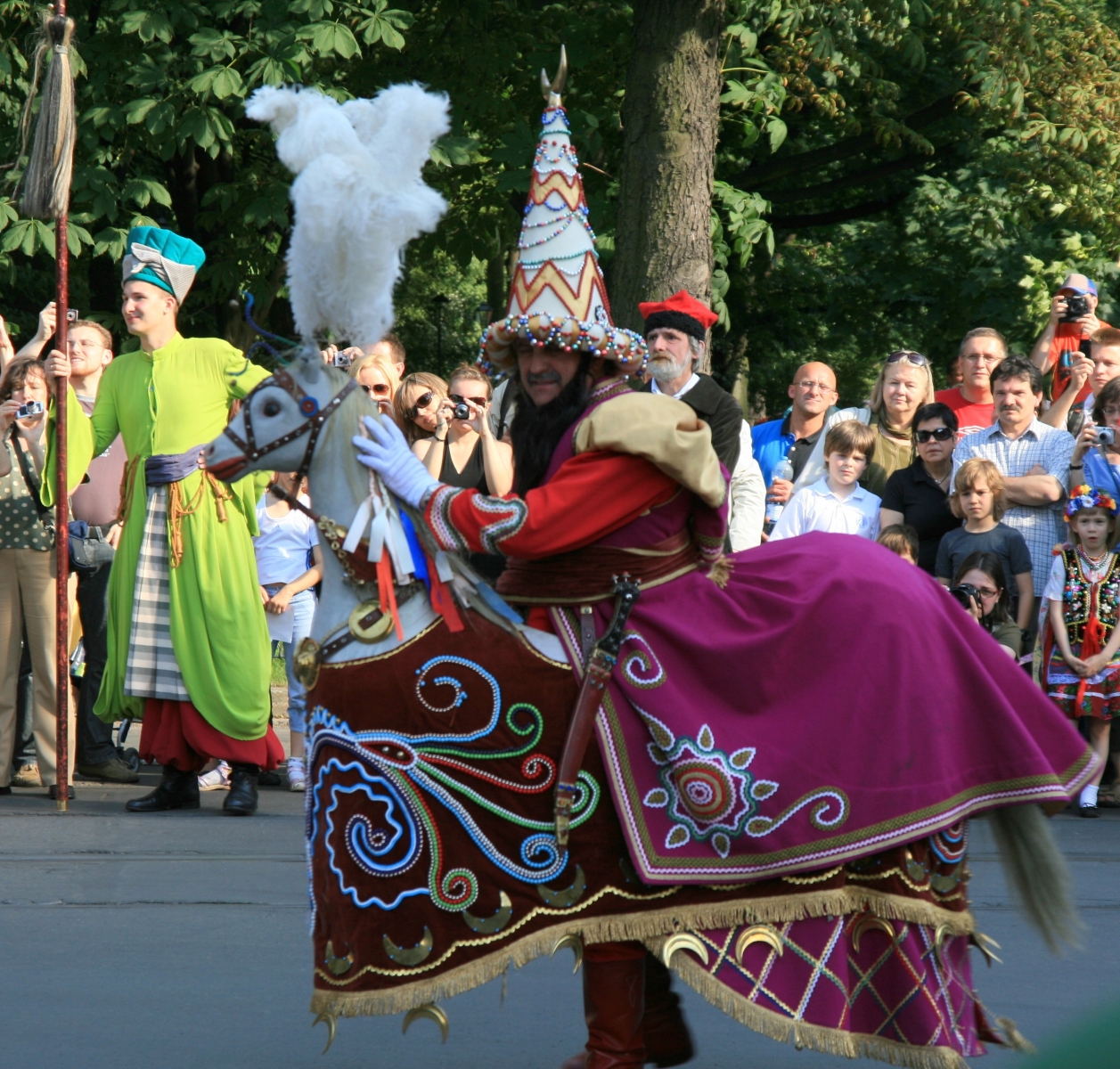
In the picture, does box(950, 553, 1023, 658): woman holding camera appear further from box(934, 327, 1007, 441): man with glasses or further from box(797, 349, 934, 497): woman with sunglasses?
box(934, 327, 1007, 441): man with glasses

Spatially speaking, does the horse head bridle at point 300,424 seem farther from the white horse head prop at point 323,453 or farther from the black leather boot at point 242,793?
the black leather boot at point 242,793

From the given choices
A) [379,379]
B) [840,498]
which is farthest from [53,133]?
[840,498]

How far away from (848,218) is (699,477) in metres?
14.6

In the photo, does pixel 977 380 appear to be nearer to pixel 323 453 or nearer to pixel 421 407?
pixel 421 407

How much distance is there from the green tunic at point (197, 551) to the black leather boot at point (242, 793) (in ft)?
0.68

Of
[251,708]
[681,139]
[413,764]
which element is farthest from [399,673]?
[681,139]

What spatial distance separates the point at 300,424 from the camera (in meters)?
3.66

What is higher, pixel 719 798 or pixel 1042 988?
pixel 719 798

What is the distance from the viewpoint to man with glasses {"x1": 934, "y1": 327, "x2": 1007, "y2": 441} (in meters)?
8.38

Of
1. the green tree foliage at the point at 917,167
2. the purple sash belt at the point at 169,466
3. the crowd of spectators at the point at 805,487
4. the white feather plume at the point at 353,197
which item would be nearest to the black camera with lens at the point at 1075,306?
the crowd of spectators at the point at 805,487

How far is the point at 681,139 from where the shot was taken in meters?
9.78

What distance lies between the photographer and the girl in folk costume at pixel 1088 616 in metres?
7.31

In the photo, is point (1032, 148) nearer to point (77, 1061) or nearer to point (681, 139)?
point (681, 139)

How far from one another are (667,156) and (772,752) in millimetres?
6892
